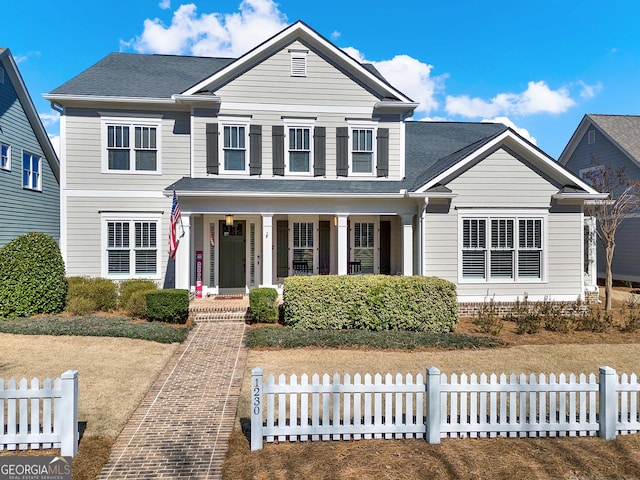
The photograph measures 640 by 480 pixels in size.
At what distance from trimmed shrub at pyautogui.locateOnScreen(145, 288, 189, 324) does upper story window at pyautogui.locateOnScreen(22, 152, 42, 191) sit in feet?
39.9

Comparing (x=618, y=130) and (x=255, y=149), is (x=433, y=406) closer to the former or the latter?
(x=255, y=149)

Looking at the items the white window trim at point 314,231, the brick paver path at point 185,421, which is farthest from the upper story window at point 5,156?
the brick paver path at point 185,421

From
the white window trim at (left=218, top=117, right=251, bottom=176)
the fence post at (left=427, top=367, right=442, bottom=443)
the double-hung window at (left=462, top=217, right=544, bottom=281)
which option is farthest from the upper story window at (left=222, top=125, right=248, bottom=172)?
the fence post at (left=427, top=367, right=442, bottom=443)

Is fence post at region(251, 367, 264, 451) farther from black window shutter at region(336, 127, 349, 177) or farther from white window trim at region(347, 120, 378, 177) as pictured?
white window trim at region(347, 120, 378, 177)

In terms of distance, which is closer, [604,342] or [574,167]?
[604,342]

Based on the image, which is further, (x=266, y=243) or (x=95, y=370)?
(x=266, y=243)

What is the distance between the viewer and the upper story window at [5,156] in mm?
16312

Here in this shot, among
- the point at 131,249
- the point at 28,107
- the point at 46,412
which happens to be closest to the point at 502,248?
the point at 46,412

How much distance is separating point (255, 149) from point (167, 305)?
6139mm

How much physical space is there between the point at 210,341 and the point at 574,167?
2520cm

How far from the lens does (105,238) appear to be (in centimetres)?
1362

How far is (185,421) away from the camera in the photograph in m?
5.61

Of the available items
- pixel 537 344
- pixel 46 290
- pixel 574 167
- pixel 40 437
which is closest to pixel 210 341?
pixel 40 437

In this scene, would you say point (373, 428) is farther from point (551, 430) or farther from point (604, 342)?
point (604, 342)
